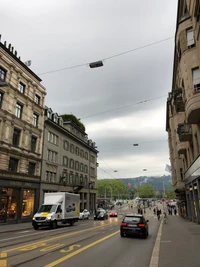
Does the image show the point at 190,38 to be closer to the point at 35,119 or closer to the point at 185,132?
the point at 185,132

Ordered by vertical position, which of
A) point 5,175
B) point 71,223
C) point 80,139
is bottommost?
point 71,223

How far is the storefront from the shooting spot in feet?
86.2

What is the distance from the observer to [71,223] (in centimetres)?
2630

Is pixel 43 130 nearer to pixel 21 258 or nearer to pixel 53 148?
pixel 53 148

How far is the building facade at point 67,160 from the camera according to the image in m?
37.4

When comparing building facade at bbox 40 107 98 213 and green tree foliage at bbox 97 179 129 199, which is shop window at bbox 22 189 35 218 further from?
green tree foliage at bbox 97 179 129 199

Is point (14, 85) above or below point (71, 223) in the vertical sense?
above

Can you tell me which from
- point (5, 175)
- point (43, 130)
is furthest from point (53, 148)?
point (5, 175)

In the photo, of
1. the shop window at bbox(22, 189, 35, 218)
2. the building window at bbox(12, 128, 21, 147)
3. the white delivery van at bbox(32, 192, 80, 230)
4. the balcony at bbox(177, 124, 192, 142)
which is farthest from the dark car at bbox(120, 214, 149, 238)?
the building window at bbox(12, 128, 21, 147)

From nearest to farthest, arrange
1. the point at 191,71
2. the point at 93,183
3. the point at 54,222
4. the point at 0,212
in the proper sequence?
the point at 191,71, the point at 54,222, the point at 0,212, the point at 93,183

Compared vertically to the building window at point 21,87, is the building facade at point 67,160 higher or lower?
lower

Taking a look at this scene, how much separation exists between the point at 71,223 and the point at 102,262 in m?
19.5

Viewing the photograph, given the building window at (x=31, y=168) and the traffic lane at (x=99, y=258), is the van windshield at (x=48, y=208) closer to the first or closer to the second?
the building window at (x=31, y=168)

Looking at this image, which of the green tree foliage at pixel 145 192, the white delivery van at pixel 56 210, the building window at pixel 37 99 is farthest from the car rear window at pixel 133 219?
the green tree foliage at pixel 145 192
